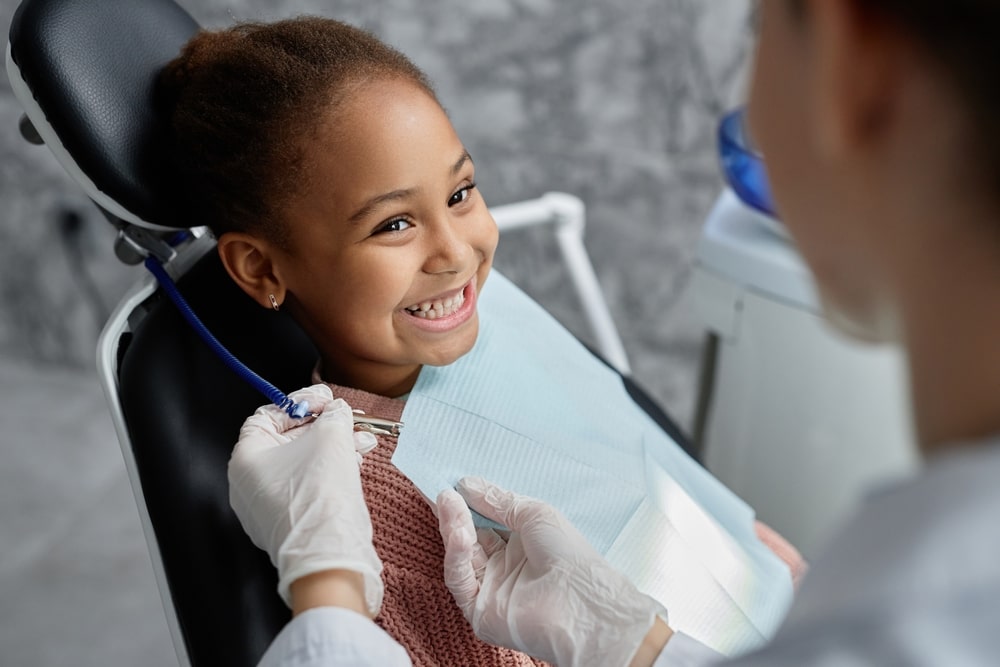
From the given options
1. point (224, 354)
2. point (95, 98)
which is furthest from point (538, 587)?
point (95, 98)

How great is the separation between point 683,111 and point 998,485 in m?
1.78

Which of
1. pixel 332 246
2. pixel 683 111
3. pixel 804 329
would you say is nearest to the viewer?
pixel 332 246

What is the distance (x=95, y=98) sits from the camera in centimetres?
107

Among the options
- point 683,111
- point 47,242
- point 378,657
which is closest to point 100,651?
point 47,242

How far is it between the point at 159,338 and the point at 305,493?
13.1 inches

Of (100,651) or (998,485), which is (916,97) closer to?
(998,485)

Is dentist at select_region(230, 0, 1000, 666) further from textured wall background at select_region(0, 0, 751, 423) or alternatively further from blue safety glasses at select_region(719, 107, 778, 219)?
textured wall background at select_region(0, 0, 751, 423)

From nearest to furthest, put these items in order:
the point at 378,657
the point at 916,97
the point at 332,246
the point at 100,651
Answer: the point at 916,97
the point at 378,657
the point at 332,246
the point at 100,651

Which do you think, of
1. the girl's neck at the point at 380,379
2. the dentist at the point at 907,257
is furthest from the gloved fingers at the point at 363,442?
the dentist at the point at 907,257

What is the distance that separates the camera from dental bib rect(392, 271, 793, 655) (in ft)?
3.65

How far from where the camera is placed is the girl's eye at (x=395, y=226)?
1.08 m

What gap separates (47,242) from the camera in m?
2.46

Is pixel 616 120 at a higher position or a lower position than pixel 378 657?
lower

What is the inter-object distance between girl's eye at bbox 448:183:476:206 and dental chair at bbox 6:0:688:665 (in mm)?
290
